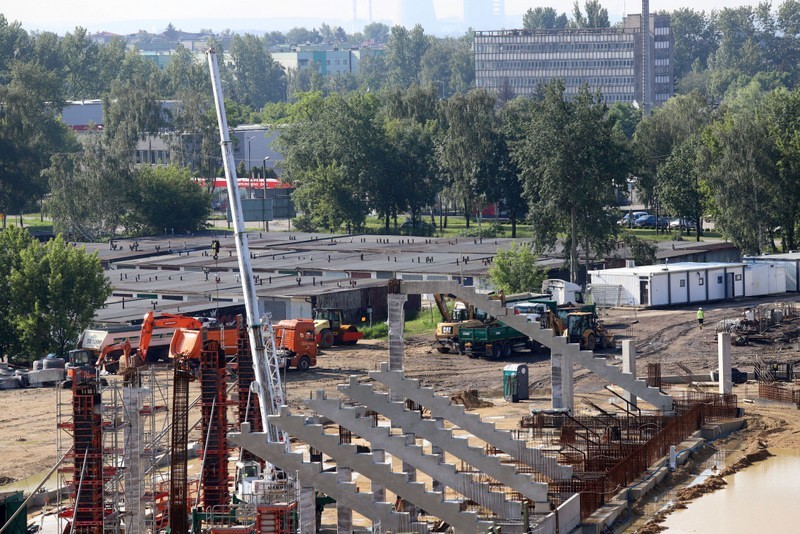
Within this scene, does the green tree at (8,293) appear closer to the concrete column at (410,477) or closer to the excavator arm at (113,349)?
the excavator arm at (113,349)

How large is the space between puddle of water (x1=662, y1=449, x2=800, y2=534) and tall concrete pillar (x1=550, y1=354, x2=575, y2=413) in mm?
5727

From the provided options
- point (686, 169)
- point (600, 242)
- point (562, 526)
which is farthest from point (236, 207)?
point (686, 169)

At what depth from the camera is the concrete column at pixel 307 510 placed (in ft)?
83.2

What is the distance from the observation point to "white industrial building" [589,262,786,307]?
64062mm

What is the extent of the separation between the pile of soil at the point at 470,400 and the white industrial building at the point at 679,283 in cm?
1972

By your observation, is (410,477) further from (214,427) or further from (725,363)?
(725,363)

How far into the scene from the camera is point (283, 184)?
12144 centimetres

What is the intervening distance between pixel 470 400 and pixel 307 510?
2047 cm

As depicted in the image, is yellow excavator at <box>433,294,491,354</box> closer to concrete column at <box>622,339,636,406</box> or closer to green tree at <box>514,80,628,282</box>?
concrete column at <box>622,339,636,406</box>

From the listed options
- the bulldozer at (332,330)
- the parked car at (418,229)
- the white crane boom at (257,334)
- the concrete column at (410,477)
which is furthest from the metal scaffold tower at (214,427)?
the parked car at (418,229)

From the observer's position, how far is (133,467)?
27359mm

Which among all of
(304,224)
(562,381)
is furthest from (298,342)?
(304,224)

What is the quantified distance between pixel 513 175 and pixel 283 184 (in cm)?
3053

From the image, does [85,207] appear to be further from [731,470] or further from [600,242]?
[731,470]
